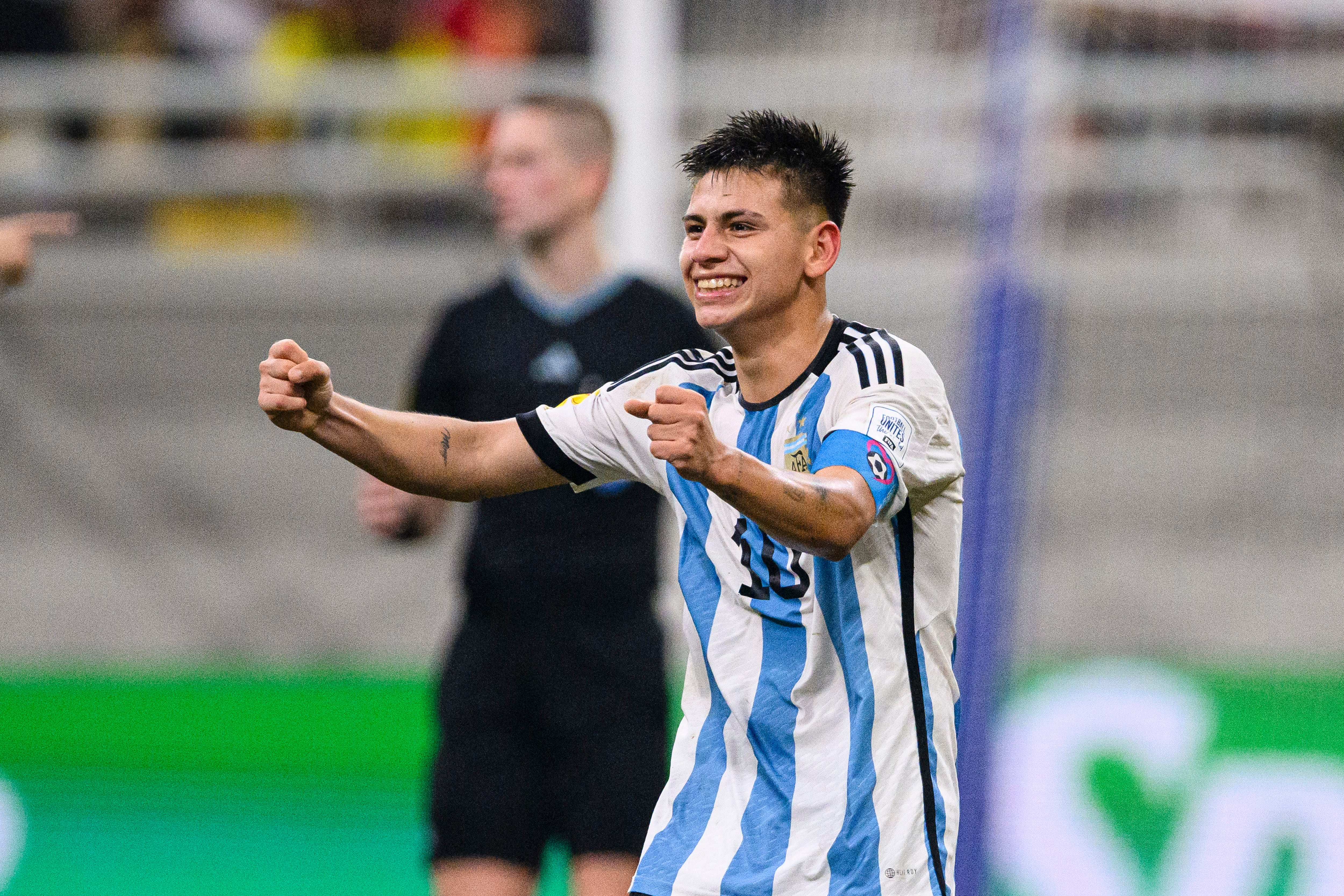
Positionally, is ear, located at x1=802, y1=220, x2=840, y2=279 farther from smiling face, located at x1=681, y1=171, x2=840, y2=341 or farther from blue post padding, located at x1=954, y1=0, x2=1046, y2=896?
blue post padding, located at x1=954, y1=0, x2=1046, y2=896

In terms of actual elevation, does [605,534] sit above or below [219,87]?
below

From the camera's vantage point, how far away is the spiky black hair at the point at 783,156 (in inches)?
112

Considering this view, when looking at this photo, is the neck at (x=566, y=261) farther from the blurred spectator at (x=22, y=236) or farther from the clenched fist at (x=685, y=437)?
the clenched fist at (x=685, y=437)

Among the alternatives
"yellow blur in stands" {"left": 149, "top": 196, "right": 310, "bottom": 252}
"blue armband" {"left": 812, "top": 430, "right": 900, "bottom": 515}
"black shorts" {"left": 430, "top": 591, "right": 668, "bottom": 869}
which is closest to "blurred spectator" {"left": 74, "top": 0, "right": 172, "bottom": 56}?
"yellow blur in stands" {"left": 149, "top": 196, "right": 310, "bottom": 252}

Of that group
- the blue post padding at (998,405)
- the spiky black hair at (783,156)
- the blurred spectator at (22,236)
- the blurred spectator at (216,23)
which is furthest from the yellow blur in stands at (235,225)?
the spiky black hair at (783,156)

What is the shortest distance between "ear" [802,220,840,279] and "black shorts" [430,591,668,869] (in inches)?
65.2

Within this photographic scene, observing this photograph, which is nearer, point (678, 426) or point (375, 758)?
point (678, 426)

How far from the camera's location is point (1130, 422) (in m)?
6.95

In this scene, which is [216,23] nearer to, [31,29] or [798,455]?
[31,29]

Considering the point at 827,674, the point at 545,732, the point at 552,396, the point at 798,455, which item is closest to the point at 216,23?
the point at 552,396

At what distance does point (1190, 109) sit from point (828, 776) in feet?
17.2

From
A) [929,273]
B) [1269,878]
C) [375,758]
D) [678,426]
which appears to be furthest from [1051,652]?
[678,426]

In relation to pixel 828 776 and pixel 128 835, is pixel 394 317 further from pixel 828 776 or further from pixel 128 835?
pixel 828 776

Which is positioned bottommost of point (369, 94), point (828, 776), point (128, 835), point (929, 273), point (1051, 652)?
point (128, 835)
